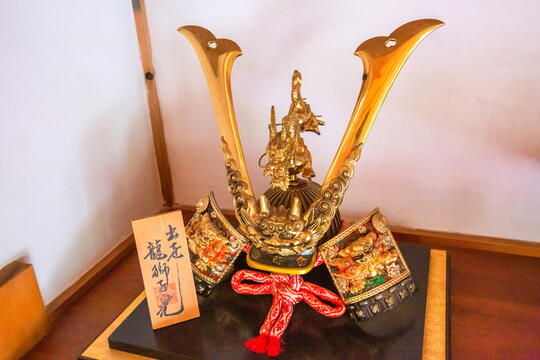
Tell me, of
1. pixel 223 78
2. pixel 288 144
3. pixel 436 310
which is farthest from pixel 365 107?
pixel 436 310

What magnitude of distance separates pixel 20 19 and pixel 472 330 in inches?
34.2

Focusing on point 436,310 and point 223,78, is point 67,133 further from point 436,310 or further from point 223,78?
point 436,310

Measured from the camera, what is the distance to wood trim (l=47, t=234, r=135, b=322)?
2.49 ft

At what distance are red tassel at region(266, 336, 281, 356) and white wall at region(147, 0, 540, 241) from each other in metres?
0.42

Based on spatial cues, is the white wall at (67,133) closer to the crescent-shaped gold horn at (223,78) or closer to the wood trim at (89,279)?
the wood trim at (89,279)

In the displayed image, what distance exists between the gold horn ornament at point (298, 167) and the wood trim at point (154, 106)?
0.34 m

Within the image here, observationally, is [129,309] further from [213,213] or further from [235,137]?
[235,137]

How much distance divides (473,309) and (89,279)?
71 cm

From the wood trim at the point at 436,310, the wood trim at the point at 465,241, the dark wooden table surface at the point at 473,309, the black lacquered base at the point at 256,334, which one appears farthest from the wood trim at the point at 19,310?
the wood trim at the point at 465,241

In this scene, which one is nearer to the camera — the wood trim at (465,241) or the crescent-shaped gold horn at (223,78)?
the crescent-shaped gold horn at (223,78)

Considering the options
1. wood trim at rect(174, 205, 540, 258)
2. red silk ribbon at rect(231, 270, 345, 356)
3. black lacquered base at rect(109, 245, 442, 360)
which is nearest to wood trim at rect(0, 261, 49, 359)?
black lacquered base at rect(109, 245, 442, 360)

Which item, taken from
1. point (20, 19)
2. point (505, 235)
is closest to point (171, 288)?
point (20, 19)

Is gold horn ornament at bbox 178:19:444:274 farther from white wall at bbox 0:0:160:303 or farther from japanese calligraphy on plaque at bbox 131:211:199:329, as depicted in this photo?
white wall at bbox 0:0:160:303

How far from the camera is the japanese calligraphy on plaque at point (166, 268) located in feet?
2.03
